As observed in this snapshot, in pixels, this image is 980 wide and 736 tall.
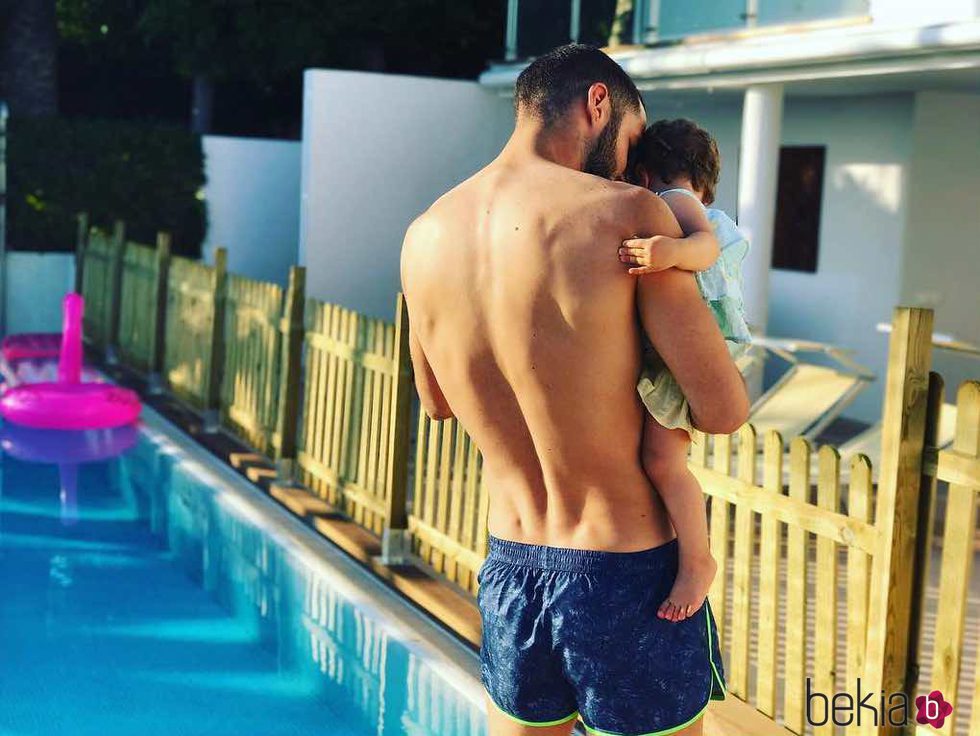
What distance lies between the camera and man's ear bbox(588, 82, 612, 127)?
2.47m

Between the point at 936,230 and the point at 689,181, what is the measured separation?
1062cm

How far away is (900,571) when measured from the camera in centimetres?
397

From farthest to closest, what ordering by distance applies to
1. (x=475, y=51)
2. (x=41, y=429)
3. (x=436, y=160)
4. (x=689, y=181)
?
1. (x=475, y=51)
2. (x=436, y=160)
3. (x=41, y=429)
4. (x=689, y=181)

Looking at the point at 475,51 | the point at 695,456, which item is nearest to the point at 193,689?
the point at 695,456

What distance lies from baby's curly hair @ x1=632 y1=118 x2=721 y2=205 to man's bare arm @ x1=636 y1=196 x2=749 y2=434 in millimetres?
609

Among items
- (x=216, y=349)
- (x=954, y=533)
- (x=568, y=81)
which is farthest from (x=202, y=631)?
(x=568, y=81)

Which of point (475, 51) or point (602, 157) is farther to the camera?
point (475, 51)

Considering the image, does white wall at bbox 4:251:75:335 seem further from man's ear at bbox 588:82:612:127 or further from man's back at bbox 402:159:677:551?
man's ear at bbox 588:82:612:127

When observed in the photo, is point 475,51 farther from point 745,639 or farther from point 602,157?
point 602,157

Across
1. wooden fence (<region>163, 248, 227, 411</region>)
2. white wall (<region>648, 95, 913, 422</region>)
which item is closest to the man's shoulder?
wooden fence (<region>163, 248, 227, 411</region>)

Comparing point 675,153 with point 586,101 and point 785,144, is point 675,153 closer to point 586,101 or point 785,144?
point 586,101

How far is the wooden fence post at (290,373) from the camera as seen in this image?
28.8 ft

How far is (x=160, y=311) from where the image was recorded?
40.4 ft

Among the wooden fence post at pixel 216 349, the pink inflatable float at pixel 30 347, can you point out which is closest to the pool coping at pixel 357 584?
the wooden fence post at pixel 216 349
